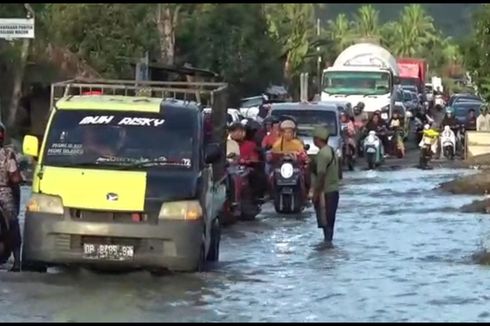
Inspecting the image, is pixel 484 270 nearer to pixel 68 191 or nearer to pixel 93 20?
pixel 68 191

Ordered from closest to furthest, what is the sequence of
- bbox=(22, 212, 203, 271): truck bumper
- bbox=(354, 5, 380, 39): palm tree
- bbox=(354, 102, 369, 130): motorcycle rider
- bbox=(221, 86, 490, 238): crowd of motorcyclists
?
bbox=(22, 212, 203, 271): truck bumper
bbox=(221, 86, 490, 238): crowd of motorcyclists
bbox=(354, 102, 369, 130): motorcycle rider
bbox=(354, 5, 380, 39): palm tree

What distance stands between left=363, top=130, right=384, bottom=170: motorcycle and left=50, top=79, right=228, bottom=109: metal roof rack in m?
18.4

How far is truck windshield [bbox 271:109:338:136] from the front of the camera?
32.1 metres

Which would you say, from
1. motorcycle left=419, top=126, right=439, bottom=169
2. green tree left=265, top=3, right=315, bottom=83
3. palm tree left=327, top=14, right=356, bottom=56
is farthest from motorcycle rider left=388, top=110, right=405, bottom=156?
palm tree left=327, top=14, right=356, bottom=56

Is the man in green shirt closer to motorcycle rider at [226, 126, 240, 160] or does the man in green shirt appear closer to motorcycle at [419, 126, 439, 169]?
motorcycle rider at [226, 126, 240, 160]

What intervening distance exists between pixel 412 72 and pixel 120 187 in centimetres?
6552

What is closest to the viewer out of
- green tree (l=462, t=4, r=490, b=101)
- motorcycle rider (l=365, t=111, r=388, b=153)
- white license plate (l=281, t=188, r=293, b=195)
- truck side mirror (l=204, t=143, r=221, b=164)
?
truck side mirror (l=204, t=143, r=221, b=164)

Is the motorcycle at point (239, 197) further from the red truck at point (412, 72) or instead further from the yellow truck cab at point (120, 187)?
the red truck at point (412, 72)

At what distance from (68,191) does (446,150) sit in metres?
28.4

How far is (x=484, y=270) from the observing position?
55.0 ft

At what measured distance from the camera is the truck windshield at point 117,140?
51.3ft

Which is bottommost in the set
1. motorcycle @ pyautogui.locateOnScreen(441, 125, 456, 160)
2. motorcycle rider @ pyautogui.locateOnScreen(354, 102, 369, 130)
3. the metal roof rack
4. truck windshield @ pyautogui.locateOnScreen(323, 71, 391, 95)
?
motorcycle @ pyautogui.locateOnScreen(441, 125, 456, 160)

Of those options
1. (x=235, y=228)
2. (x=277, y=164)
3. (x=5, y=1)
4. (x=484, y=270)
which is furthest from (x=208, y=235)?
(x=5, y=1)

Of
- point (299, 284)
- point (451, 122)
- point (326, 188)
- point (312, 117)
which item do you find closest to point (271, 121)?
point (312, 117)
